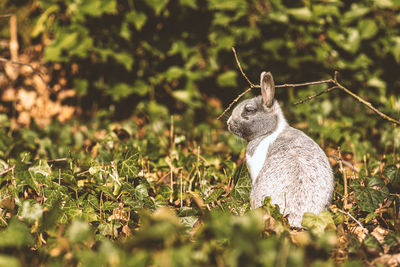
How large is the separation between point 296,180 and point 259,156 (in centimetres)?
45

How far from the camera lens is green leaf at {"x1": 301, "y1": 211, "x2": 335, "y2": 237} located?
2.09 m

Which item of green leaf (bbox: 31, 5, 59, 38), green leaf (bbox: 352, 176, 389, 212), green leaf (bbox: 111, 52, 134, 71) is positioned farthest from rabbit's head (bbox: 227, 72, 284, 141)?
green leaf (bbox: 31, 5, 59, 38)

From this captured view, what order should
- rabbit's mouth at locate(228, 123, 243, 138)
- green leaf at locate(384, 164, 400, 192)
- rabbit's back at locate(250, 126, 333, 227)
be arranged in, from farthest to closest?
rabbit's mouth at locate(228, 123, 243, 138)
green leaf at locate(384, 164, 400, 192)
rabbit's back at locate(250, 126, 333, 227)

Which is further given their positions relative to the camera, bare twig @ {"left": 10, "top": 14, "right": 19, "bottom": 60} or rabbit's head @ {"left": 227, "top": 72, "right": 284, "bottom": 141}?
bare twig @ {"left": 10, "top": 14, "right": 19, "bottom": 60}

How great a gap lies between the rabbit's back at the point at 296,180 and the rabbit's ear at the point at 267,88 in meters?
0.42

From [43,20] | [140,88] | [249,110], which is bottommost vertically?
[140,88]

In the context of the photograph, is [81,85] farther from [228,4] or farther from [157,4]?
[228,4]

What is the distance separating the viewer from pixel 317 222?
2.13 metres

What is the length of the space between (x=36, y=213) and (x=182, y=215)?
879 mm

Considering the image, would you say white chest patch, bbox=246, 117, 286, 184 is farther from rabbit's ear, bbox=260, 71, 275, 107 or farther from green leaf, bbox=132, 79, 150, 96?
green leaf, bbox=132, 79, 150, 96

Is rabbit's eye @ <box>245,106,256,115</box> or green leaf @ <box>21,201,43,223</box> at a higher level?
green leaf @ <box>21,201,43,223</box>

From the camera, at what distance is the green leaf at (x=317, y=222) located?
2.09 meters

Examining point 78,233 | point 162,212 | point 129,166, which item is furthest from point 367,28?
point 78,233

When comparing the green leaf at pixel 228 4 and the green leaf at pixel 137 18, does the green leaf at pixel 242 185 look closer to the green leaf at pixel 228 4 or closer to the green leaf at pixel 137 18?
the green leaf at pixel 228 4
